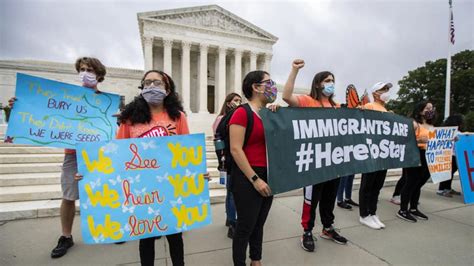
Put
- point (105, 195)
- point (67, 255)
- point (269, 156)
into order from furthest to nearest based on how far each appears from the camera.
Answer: point (67, 255), point (269, 156), point (105, 195)

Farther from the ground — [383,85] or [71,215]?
[383,85]

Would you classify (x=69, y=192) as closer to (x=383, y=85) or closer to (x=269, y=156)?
(x=269, y=156)

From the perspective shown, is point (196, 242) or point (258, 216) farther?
point (196, 242)

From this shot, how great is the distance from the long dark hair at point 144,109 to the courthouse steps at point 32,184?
2.91m

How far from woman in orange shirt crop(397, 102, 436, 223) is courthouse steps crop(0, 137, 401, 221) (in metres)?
1.92

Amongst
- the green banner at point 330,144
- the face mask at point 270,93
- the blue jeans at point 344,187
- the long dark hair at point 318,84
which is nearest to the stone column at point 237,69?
the blue jeans at point 344,187

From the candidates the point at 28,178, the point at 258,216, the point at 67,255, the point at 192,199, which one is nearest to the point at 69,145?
the point at 67,255

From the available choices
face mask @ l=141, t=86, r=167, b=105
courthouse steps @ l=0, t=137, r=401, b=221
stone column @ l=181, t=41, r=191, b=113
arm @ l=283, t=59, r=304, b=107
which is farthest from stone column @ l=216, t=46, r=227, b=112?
face mask @ l=141, t=86, r=167, b=105

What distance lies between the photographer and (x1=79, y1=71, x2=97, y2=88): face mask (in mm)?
2756

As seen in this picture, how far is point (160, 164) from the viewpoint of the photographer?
192 centimetres

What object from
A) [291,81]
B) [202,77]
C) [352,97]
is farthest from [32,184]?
[202,77]

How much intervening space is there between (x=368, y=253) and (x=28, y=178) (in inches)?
240

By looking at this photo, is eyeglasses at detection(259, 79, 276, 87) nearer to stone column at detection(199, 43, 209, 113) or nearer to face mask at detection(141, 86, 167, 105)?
face mask at detection(141, 86, 167, 105)

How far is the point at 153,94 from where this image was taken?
200 centimetres
